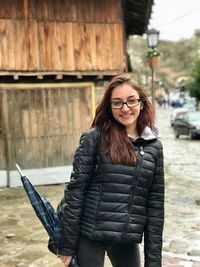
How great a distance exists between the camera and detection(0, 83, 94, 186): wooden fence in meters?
10.9

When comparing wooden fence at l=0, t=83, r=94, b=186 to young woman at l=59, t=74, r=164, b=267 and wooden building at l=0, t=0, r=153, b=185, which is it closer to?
wooden building at l=0, t=0, r=153, b=185

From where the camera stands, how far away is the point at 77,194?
2.80 m

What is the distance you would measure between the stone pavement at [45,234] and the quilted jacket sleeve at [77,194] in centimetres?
295

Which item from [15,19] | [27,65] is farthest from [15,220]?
[15,19]

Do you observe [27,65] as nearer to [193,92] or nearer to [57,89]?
[57,89]

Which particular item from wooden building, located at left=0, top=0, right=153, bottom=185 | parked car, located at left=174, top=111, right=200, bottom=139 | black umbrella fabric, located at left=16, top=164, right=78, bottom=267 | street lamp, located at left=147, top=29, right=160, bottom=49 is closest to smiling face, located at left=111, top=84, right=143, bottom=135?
black umbrella fabric, located at left=16, top=164, right=78, bottom=267

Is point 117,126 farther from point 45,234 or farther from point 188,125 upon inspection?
point 188,125

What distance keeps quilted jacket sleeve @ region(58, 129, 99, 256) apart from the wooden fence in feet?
27.3

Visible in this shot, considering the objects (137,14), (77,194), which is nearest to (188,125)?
(137,14)

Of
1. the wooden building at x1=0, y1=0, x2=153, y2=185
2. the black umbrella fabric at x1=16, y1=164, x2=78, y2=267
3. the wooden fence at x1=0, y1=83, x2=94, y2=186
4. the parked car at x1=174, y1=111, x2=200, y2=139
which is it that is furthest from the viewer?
the parked car at x1=174, y1=111, x2=200, y2=139

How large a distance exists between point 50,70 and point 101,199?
8.07 m

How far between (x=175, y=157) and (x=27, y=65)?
895 cm

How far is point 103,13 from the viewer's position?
11.0 meters

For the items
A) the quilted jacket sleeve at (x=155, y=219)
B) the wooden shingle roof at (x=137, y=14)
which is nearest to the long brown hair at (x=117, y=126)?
the quilted jacket sleeve at (x=155, y=219)
